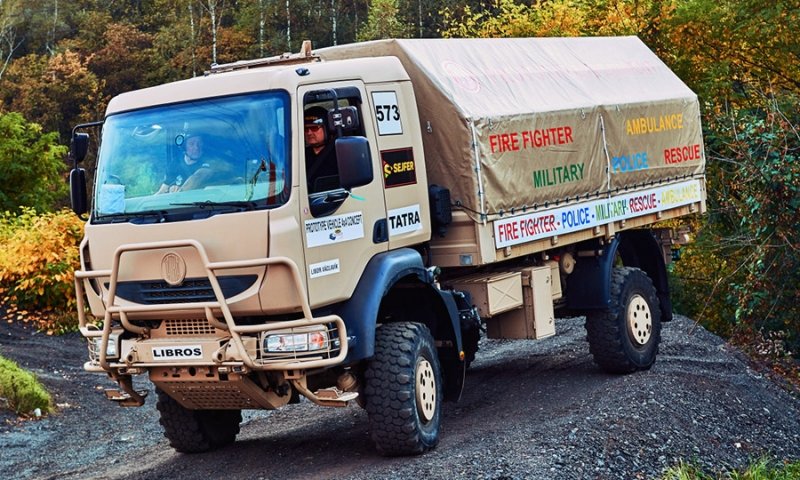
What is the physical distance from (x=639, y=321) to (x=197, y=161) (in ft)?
18.5

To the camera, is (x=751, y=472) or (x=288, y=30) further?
(x=288, y=30)

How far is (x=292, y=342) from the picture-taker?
764cm

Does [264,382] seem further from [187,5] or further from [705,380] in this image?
[187,5]

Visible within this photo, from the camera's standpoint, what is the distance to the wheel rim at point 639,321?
11.6 m

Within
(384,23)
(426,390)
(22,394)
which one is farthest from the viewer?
(384,23)

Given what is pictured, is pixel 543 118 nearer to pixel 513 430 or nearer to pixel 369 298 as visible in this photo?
pixel 513 430

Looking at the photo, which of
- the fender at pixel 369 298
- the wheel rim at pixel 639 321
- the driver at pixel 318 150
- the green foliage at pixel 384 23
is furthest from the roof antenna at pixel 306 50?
the green foliage at pixel 384 23

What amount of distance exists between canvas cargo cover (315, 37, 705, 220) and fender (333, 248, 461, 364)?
1.15 m

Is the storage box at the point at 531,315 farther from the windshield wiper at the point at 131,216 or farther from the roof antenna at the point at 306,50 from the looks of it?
the windshield wiper at the point at 131,216

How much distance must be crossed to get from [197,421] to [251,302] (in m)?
2.25

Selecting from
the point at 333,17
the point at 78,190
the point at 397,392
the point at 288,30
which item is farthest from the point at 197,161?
the point at 333,17

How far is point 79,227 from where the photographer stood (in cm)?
1794

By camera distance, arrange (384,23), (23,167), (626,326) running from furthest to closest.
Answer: (384,23)
(23,167)
(626,326)

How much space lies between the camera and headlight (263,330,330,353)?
7.64 m
